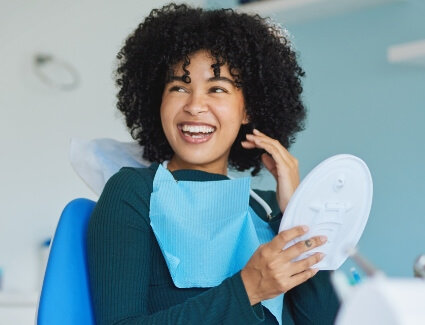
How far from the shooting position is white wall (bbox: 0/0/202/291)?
2930mm

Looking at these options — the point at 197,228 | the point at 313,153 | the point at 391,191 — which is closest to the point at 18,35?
the point at 313,153

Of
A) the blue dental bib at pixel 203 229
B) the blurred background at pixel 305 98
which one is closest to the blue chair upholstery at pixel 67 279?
the blue dental bib at pixel 203 229

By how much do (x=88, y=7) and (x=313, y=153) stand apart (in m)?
1.11

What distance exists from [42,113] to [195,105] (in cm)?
172

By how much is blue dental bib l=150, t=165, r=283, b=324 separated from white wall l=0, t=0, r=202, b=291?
5.49ft

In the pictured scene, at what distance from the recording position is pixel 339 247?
1.22 meters

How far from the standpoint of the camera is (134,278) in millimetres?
1292

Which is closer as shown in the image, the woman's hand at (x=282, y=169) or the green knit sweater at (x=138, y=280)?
the green knit sweater at (x=138, y=280)

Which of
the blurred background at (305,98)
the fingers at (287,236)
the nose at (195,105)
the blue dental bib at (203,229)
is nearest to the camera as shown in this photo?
the fingers at (287,236)

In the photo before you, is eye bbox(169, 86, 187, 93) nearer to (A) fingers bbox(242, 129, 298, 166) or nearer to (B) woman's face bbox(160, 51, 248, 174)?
(B) woman's face bbox(160, 51, 248, 174)

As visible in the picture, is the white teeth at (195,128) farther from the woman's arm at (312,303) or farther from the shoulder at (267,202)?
the woman's arm at (312,303)

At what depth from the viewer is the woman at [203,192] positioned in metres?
1.23

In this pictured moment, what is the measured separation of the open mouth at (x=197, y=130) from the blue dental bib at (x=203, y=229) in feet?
0.37

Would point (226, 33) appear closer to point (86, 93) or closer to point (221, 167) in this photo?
point (221, 167)
